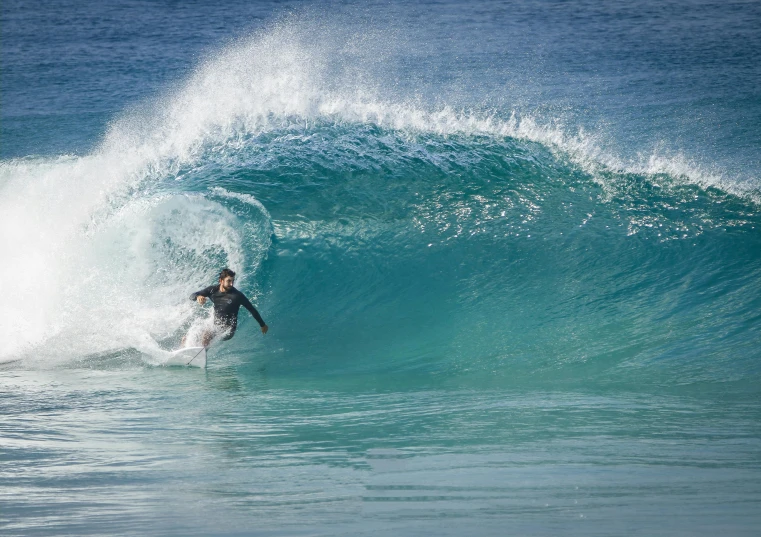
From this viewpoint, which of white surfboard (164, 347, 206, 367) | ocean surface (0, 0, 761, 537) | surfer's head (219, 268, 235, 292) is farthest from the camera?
surfer's head (219, 268, 235, 292)

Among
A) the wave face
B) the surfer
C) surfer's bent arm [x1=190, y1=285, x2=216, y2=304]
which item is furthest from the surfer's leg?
the wave face

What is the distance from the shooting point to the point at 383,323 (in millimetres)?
9508

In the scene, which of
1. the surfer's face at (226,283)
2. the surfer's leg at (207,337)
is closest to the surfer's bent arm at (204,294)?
the surfer's face at (226,283)

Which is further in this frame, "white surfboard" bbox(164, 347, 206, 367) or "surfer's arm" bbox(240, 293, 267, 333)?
"surfer's arm" bbox(240, 293, 267, 333)

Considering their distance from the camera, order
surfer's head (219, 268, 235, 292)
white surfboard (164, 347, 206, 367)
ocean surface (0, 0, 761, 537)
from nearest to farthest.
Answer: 1. ocean surface (0, 0, 761, 537)
2. white surfboard (164, 347, 206, 367)
3. surfer's head (219, 268, 235, 292)

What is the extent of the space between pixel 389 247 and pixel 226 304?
9.74 feet

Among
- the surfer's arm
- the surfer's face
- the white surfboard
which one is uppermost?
the surfer's face

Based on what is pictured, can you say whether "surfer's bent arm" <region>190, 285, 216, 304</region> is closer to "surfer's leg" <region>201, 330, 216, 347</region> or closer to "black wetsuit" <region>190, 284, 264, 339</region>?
"black wetsuit" <region>190, 284, 264, 339</region>

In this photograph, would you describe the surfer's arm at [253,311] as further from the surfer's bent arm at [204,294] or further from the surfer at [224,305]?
the surfer's bent arm at [204,294]

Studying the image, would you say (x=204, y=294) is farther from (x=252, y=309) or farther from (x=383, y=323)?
(x=383, y=323)

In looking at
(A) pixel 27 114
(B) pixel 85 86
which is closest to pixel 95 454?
(A) pixel 27 114

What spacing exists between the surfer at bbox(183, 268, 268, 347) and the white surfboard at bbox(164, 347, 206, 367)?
239 mm

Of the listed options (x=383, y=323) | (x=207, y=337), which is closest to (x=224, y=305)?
(x=207, y=337)

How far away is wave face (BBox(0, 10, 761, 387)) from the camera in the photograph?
8.57 meters
